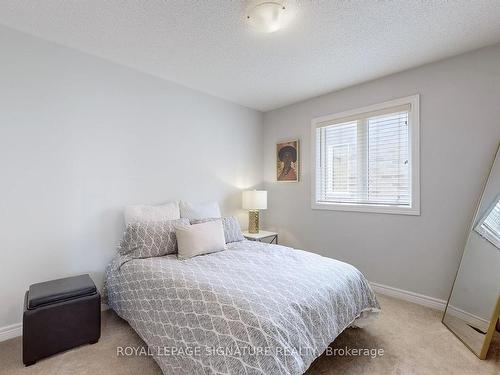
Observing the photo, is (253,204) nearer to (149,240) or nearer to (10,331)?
(149,240)

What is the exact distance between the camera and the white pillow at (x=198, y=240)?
2325mm

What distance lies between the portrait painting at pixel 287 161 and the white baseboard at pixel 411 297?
66.7 inches

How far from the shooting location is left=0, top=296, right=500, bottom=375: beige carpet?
170cm

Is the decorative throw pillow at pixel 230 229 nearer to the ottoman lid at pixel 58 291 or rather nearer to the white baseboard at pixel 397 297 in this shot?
the ottoman lid at pixel 58 291

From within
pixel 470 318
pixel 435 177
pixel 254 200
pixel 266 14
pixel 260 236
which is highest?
pixel 266 14

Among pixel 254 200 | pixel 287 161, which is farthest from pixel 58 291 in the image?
pixel 287 161

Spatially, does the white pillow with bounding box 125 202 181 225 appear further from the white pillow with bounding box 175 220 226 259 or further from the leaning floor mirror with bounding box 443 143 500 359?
the leaning floor mirror with bounding box 443 143 500 359

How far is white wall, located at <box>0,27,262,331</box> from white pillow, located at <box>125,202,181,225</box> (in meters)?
0.14

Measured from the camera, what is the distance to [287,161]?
3.84 metres

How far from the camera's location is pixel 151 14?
6.16 feet

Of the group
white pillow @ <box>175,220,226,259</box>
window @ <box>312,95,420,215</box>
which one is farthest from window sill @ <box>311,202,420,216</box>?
white pillow @ <box>175,220,226,259</box>

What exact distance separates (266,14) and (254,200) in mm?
2245

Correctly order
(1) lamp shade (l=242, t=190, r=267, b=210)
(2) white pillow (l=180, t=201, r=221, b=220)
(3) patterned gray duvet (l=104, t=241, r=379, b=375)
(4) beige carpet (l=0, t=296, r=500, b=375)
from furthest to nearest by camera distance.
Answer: (1) lamp shade (l=242, t=190, r=267, b=210)
(2) white pillow (l=180, t=201, r=221, b=220)
(4) beige carpet (l=0, t=296, r=500, b=375)
(3) patterned gray duvet (l=104, t=241, r=379, b=375)

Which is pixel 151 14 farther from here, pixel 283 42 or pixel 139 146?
pixel 139 146
